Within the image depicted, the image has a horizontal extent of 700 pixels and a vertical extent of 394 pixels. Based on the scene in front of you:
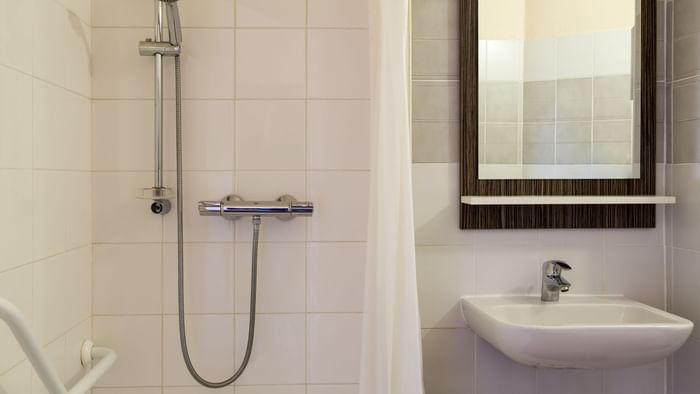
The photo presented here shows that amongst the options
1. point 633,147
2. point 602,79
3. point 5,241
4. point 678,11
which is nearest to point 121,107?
point 5,241

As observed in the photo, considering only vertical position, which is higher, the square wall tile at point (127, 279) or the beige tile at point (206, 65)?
the beige tile at point (206, 65)

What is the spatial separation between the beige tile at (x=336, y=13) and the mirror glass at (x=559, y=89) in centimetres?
42

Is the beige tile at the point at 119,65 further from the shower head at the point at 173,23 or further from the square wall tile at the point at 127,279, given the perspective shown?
the square wall tile at the point at 127,279

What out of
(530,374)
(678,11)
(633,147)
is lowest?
(530,374)

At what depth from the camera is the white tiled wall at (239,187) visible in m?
1.62

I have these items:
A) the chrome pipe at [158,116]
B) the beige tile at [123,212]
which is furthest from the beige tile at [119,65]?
the beige tile at [123,212]

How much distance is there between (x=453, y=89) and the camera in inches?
68.8

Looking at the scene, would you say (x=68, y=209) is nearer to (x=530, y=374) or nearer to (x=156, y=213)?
(x=156, y=213)

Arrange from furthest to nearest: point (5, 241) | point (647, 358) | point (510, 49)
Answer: point (510, 49), point (647, 358), point (5, 241)

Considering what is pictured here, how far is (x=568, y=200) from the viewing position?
64.0 inches

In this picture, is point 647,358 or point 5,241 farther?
point 647,358

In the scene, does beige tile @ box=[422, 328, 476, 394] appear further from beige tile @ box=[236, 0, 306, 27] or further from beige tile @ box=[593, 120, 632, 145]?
beige tile @ box=[236, 0, 306, 27]

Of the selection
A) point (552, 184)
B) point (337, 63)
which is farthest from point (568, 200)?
→ point (337, 63)

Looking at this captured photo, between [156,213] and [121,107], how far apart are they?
1.16 feet
